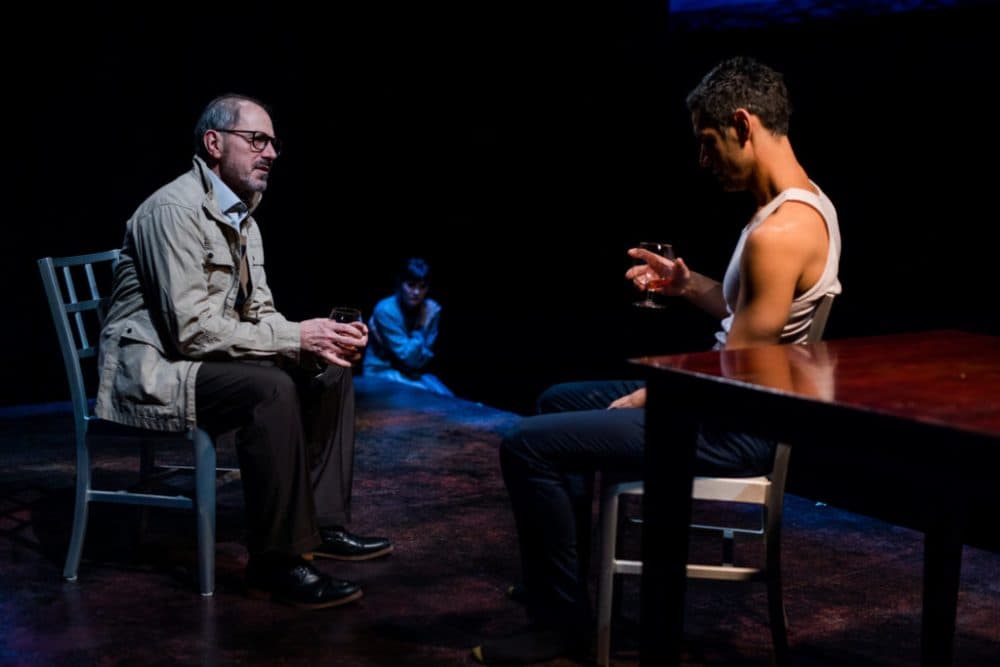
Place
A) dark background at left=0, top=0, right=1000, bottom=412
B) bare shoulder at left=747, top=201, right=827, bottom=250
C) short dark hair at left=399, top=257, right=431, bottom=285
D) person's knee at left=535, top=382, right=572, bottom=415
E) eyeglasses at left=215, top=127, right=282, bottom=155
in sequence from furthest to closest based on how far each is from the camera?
short dark hair at left=399, top=257, right=431, bottom=285 < dark background at left=0, top=0, right=1000, bottom=412 < eyeglasses at left=215, top=127, right=282, bottom=155 < person's knee at left=535, top=382, right=572, bottom=415 < bare shoulder at left=747, top=201, right=827, bottom=250

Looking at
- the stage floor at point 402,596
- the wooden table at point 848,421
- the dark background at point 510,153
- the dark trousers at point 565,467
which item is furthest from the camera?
the dark background at point 510,153

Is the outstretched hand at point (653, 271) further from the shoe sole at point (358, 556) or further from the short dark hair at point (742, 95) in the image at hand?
the shoe sole at point (358, 556)

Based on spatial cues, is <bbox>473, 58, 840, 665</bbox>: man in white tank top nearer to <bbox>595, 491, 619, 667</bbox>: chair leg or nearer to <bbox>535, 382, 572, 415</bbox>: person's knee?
<bbox>595, 491, 619, 667</bbox>: chair leg

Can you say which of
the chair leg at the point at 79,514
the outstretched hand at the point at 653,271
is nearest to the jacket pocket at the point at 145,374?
the chair leg at the point at 79,514

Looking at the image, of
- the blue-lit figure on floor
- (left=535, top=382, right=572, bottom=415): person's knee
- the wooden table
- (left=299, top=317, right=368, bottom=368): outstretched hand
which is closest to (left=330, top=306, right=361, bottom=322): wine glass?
(left=299, top=317, right=368, bottom=368): outstretched hand

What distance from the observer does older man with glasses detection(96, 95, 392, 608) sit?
2.91 meters

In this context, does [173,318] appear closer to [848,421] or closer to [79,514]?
[79,514]

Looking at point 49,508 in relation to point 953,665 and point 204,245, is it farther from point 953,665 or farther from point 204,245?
point 953,665

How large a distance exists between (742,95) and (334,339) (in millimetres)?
1148

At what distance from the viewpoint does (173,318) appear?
2.94m

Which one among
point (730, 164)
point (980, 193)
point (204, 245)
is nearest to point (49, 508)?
point (204, 245)

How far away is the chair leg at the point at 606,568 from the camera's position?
2.44 meters

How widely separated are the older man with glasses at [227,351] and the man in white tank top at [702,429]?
62 centimetres

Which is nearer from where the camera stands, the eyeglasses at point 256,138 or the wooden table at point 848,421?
the wooden table at point 848,421
